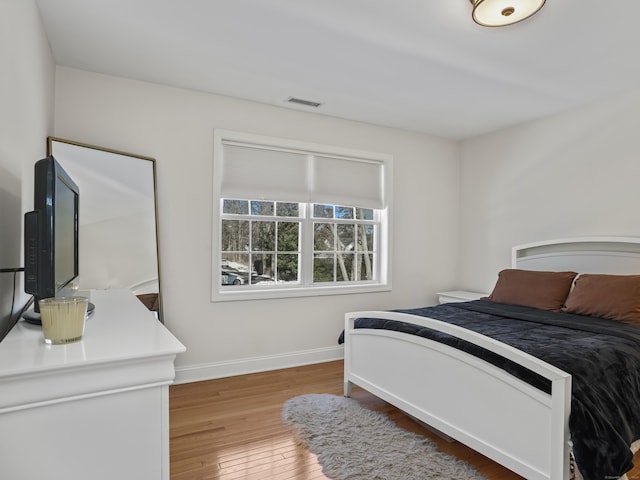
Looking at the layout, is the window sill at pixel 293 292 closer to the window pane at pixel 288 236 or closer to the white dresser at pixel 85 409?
the window pane at pixel 288 236

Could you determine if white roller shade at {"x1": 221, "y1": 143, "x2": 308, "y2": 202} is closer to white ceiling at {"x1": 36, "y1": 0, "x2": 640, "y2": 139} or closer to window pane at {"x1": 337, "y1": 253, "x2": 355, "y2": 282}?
white ceiling at {"x1": 36, "y1": 0, "x2": 640, "y2": 139}

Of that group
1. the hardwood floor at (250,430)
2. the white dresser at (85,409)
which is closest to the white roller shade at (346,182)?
the hardwood floor at (250,430)

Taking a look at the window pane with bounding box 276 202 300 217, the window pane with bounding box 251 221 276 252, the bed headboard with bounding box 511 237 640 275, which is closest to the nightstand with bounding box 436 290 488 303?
the bed headboard with bounding box 511 237 640 275

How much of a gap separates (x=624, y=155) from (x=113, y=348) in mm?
4022

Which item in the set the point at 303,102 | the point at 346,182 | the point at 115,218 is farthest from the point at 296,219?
the point at 115,218

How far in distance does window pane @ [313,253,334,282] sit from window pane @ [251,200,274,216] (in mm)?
681

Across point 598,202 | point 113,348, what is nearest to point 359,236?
point 598,202

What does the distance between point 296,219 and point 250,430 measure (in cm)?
204

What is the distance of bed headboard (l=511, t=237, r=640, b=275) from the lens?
10.7 feet

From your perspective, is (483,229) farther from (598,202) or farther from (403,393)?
(403,393)

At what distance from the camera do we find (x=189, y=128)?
11.3ft

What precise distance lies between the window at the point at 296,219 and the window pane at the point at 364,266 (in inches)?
0.4

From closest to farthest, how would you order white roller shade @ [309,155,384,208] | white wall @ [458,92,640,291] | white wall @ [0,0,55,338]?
white wall @ [0,0,55,338]
white wall @ [458,92,640,291]
white roller shade @ [309,155,384,208]

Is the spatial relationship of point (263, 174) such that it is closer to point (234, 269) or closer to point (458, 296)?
point (234, 269)
